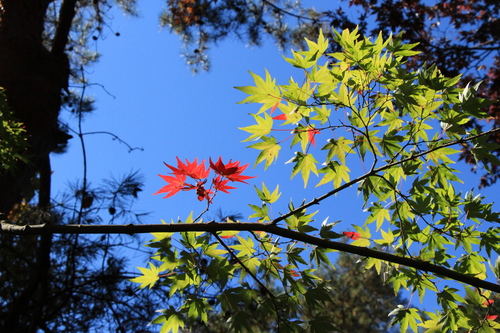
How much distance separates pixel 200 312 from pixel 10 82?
6.30 ft

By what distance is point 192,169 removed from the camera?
118cm

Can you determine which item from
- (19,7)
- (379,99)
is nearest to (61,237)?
(19,7)

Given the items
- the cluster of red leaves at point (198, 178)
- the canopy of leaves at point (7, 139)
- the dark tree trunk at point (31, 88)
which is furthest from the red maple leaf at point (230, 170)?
the dark tree trunk at point (31, 88)

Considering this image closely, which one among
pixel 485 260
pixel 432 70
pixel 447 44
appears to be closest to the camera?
pixel 432 70

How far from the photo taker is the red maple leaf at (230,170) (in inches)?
44.9

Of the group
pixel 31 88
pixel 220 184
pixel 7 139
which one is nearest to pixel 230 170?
pixel 220 184

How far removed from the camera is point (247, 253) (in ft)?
4.12

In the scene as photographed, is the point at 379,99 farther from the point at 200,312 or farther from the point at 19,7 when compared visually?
the point at 19,7

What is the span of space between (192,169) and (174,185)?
84mm

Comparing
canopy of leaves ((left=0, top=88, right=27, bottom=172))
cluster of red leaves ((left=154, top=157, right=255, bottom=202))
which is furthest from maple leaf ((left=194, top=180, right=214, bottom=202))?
canopy of leaves ((left=0, top=88, right=27, bottom=172))

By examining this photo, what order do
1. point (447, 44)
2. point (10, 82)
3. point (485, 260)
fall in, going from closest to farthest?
point (485, 260)
point (10, 82)
point (447, 44)

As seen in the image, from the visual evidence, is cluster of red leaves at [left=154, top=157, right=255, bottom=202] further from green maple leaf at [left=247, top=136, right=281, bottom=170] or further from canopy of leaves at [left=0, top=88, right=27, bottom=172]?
canopy of leaves at [left=0, top=88, right=27, bottom=172]

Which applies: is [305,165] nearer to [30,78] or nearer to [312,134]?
[312,134]

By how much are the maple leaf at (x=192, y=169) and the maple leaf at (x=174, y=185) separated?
1.0 inches
